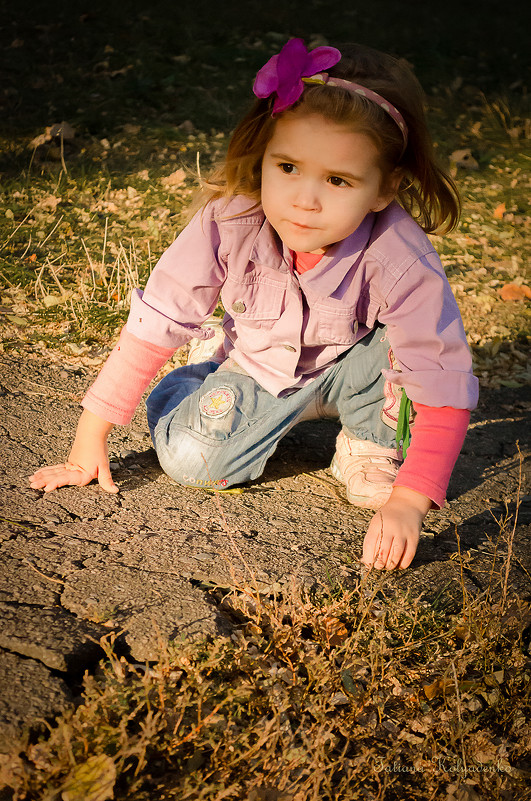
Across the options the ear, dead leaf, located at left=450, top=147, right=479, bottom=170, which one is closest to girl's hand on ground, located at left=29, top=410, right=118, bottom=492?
the ear

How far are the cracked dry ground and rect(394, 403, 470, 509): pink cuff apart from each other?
0.73ft

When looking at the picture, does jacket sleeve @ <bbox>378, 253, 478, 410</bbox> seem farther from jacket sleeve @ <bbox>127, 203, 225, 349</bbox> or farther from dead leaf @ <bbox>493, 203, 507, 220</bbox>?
dead leaf @ <bbox>493, 203, 507, 220</bbox>

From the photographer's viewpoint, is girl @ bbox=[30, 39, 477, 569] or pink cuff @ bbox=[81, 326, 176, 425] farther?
pink cuff @ bbox=[81, 326, 176, 425]

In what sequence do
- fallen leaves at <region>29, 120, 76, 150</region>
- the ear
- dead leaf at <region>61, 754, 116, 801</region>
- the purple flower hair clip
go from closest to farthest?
dead leaf at <region>61, 754, 116, 801</region> < the purple flower hair clip < the ear < fallen leaves at <region>29, 120, 76, 150</region>

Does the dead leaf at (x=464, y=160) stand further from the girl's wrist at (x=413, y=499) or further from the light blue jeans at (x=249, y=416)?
the girl's wrist at (x=413, y=499)

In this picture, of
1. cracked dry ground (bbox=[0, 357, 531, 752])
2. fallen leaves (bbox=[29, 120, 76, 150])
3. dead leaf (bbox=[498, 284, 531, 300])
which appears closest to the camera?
cracked dry ground (bbox=[0, 357, 531, 752])

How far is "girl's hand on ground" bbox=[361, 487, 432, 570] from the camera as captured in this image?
2.01 m

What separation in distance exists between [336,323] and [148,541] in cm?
89

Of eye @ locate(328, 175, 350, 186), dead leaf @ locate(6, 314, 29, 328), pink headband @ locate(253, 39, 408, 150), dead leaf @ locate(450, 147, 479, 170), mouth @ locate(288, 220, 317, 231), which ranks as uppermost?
pink headband @ locate(253, 39, 408, 150)

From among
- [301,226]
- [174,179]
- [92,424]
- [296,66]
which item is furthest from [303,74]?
[174,179]

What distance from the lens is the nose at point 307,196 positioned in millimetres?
2023

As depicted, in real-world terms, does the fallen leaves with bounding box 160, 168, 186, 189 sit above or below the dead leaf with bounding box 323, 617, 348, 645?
below

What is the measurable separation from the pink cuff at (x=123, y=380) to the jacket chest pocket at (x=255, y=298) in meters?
0.28

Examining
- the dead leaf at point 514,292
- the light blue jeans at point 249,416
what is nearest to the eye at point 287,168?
the light blue jeans at point 249,416
